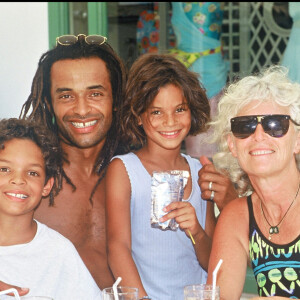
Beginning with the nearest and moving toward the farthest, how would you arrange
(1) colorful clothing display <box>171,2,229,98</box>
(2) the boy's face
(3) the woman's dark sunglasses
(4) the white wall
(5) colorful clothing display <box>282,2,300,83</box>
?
(3) the woman's dark sunglasses, (2) the boy's face, (4) the white wall, (5) colorful clothing display <box>282,2,300,83</box>, (1) colorful clothing display <box>171,2,229,98</box>

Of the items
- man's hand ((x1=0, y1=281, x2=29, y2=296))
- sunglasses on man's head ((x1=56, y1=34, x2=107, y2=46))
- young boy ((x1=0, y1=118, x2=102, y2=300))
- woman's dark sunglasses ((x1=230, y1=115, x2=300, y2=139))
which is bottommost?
man's hand ((x1=0, y1=281, x2=29, y2=296))

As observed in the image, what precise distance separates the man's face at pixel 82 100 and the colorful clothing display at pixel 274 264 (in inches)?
36.1

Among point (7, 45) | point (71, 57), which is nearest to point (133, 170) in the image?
point (71, 57)

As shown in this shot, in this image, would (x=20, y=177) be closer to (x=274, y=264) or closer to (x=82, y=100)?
(x=82, y=100)

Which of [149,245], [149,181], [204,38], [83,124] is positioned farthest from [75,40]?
[204,38]

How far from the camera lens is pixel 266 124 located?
2865 millimetres

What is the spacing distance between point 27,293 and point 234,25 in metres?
3.42

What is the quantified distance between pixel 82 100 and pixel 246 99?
2.74ft

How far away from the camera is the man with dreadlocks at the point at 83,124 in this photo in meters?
3.36

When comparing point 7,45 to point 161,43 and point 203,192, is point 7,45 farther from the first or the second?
point 203,192

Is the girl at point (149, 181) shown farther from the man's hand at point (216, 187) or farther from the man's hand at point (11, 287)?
the man's hand at point (11, 287)

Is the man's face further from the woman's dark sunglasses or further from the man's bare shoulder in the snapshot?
the woman's dark sunglasses

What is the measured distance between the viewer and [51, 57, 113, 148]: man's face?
335 cm

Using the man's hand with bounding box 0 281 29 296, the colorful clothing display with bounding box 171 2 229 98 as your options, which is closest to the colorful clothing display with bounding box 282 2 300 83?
the colorful clothing display with bounding box 171 2 229 98
